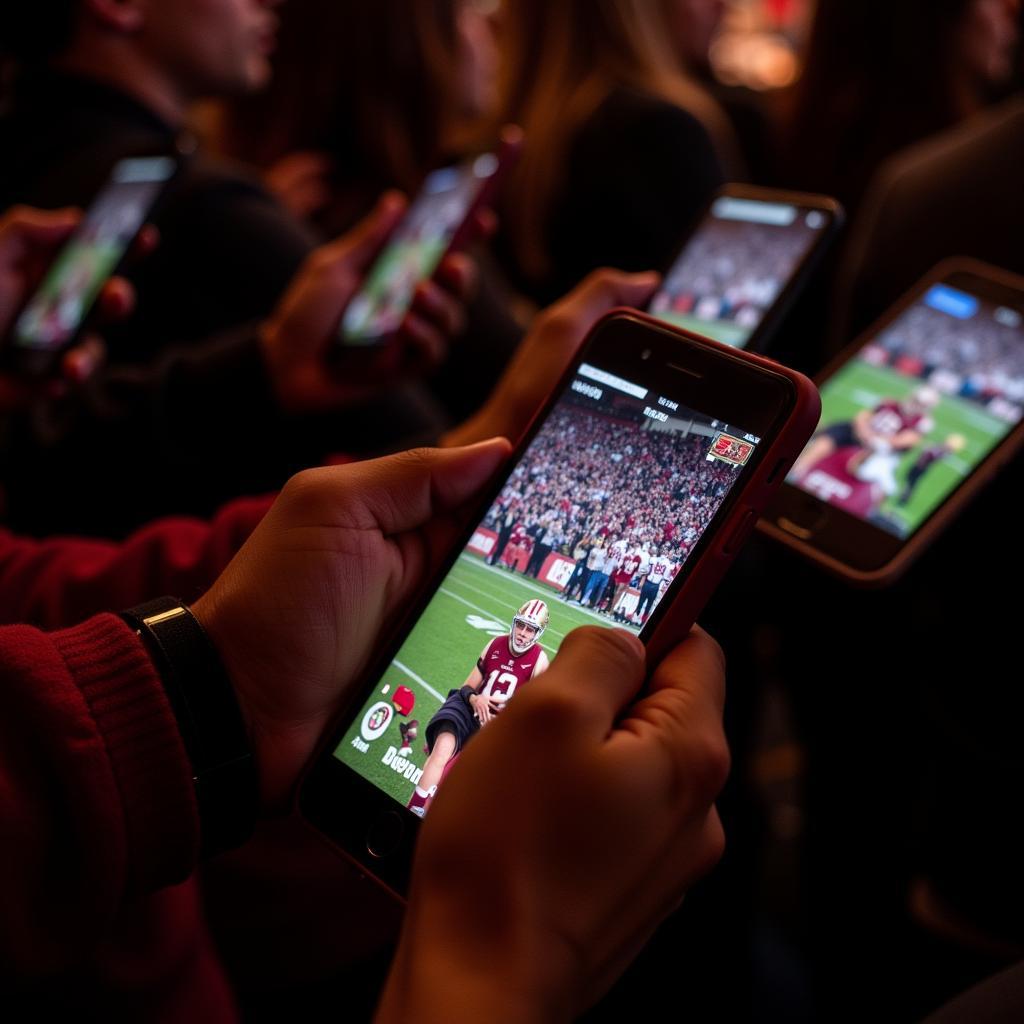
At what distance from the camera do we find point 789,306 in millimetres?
1041

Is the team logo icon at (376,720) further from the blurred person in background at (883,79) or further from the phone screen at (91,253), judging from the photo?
the blurred person in background at (883,79)

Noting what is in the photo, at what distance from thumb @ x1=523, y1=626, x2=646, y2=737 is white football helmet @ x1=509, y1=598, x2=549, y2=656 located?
12cm

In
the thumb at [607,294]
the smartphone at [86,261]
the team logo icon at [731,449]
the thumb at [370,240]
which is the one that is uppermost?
the team logo icon at [731,449]

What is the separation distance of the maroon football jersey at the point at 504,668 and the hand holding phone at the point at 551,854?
0.15 m

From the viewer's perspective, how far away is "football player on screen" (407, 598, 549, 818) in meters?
0.73

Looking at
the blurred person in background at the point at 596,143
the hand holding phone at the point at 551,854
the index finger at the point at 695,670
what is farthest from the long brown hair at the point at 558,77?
the hand holding phone at the point at 551,854

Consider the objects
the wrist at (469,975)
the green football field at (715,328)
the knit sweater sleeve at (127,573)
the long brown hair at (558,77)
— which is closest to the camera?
the wrist at (469,975)

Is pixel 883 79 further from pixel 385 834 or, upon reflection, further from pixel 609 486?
pixel 385 834

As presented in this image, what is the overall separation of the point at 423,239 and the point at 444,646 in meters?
1.04

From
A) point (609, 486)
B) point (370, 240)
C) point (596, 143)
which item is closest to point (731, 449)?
point (609, 486)

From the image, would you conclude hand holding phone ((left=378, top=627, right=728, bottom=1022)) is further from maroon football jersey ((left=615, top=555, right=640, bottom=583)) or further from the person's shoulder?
the person's shoulder

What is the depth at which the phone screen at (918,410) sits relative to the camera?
94 centimetres

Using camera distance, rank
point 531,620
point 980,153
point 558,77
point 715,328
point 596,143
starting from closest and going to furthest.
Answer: point 531,620
point 715,328
point 980,153
point 596,143
point 558,77

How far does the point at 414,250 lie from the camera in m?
1.65
